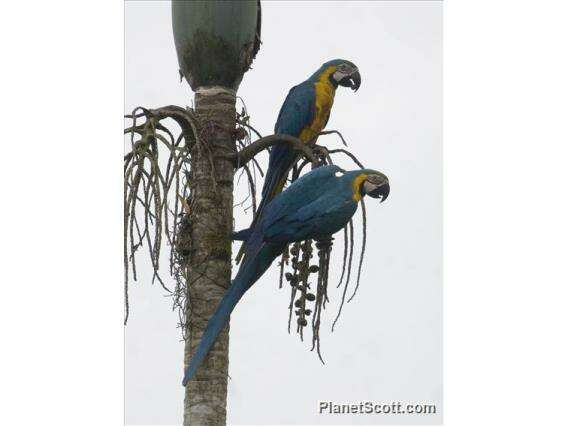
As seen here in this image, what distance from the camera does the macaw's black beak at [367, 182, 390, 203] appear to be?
4.02m

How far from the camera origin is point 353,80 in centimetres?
520

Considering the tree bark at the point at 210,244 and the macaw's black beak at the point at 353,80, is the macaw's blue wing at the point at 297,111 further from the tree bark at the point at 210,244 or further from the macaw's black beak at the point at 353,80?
the tree bark at the point at 210,244

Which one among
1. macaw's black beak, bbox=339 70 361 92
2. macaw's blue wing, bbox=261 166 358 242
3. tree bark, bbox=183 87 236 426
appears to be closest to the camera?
macaw's blue wing, bbox=261 166 358 242

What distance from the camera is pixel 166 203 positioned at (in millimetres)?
3748

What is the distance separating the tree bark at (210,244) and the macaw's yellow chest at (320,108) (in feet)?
3.02

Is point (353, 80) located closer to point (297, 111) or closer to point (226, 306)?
point (297, 111)

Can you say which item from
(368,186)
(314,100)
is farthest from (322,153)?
(314,100)

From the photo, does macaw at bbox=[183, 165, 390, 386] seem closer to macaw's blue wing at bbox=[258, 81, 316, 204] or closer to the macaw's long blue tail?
the macaw's long blue tail

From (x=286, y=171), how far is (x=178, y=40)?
35.1 inches

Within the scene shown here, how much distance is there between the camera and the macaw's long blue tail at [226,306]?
12.8 ft

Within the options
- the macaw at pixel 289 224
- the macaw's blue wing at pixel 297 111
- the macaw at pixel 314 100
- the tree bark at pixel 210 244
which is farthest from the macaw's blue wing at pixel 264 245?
the macaw's blue wing at pixel 297 111

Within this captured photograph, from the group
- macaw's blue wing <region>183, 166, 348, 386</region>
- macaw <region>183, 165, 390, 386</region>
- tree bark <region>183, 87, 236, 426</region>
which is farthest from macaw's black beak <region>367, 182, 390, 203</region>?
tree bark <region>183, 87, 236, 426</region>

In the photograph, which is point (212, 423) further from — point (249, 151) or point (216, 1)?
point (216, 1)

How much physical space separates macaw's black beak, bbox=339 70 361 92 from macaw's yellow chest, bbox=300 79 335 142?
0.12m
